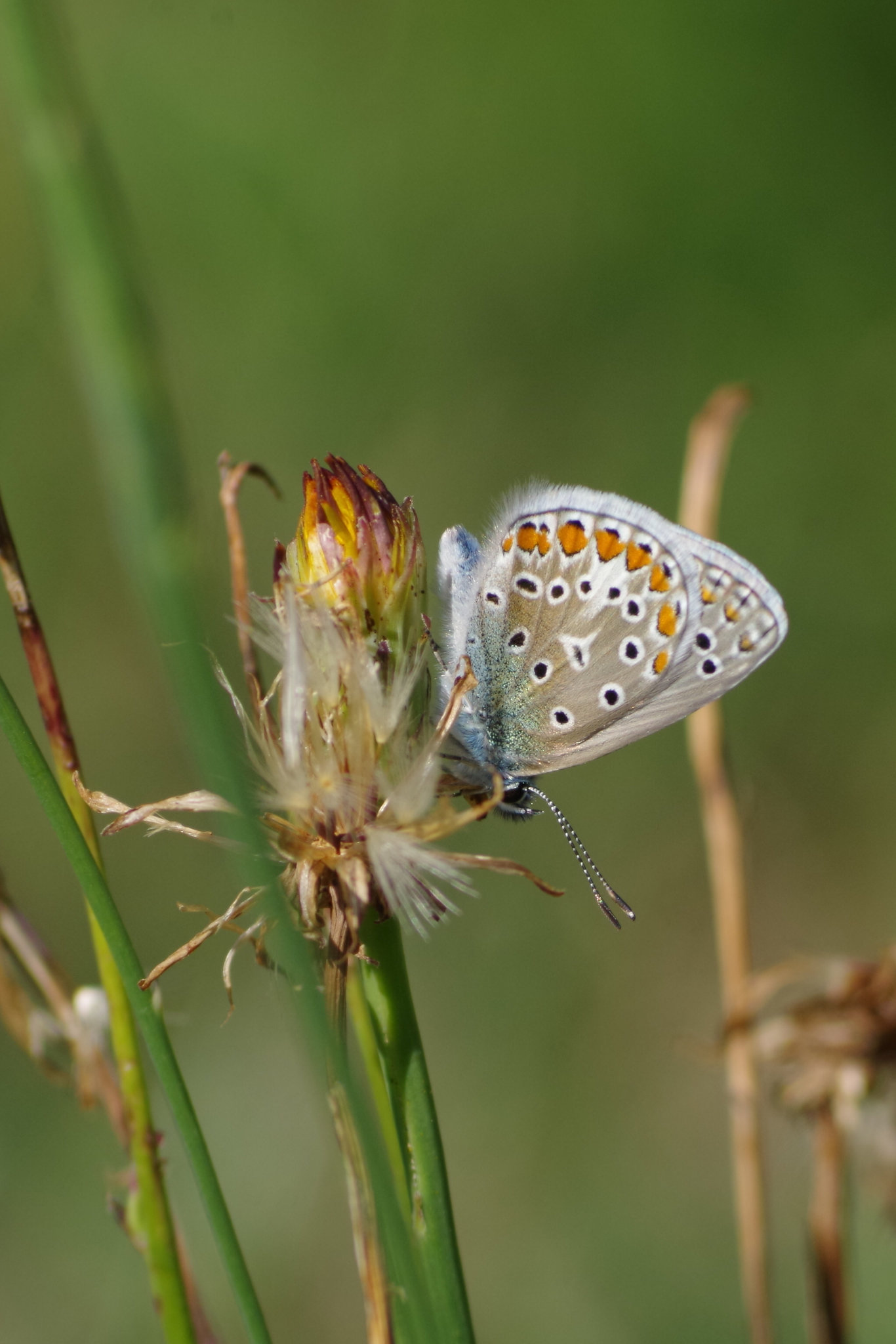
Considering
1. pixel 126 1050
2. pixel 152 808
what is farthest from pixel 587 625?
pixel 126 1050

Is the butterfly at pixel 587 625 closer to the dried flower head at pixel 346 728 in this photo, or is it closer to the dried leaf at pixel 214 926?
the dried flower head at pixel 346 728

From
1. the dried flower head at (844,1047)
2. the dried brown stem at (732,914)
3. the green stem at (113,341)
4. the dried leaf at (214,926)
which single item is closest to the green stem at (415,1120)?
the dried leaf at (214,926)

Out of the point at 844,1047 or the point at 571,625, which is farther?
the point at 571,625

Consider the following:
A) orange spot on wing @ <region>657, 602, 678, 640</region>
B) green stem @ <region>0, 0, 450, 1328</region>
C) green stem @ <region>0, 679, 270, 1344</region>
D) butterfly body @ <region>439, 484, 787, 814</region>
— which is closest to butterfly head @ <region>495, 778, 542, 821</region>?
butterfly body @ <region>439, 484, 787, 814</region>

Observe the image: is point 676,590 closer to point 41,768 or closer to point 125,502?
point 41,768

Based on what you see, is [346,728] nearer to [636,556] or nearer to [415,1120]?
[415,1120]

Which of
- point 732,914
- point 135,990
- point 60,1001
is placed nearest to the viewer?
point 135,990

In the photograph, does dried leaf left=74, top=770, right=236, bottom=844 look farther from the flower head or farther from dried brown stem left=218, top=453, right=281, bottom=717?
the flower head

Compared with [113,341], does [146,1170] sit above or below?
below
